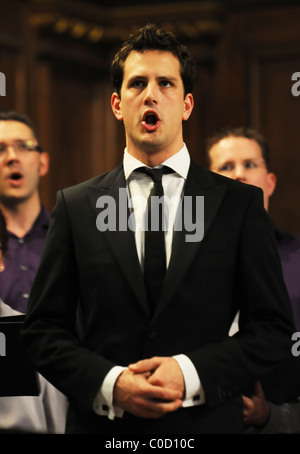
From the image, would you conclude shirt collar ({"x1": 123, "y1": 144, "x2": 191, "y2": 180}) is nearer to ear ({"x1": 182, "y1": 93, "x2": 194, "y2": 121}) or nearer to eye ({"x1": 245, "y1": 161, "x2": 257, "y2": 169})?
ear ({"x1": 182, "y1": 93, "x2": 194, "y2": 121})

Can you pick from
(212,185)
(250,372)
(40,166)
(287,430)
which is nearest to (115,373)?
(250,372)

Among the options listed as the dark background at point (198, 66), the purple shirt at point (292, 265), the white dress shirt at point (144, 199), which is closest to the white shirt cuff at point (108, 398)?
the white dress shirt at point (144, 199)

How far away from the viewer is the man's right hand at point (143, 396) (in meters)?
1.52

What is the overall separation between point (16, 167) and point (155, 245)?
4.64 ft

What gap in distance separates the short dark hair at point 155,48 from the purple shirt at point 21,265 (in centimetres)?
110

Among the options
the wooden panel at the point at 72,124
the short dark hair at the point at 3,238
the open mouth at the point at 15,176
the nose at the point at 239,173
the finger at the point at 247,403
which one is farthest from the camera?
the wooden panel at the point at 72,124

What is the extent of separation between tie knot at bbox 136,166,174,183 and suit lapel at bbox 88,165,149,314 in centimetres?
6

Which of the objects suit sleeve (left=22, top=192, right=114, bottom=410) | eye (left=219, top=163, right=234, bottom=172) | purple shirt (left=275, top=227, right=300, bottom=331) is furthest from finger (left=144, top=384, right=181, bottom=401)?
eye (left=219, top=163, right=234, bottom=172)

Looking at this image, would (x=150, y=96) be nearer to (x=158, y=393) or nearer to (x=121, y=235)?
(x=121, y=235)

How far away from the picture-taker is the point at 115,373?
157 cm

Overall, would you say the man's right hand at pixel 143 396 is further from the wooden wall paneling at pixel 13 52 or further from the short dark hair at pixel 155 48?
the wooden wall paneling at pixel 13 52

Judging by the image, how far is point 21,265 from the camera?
279cm
